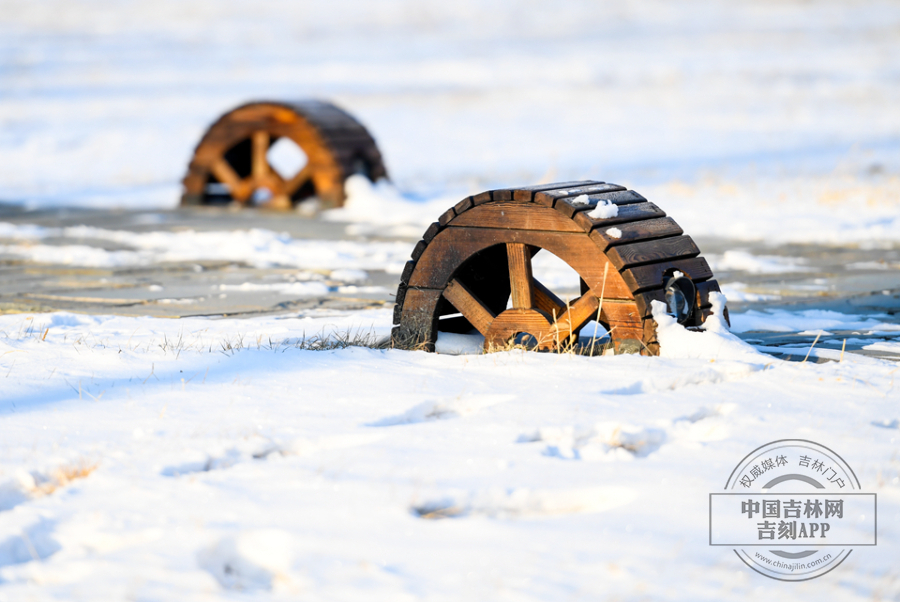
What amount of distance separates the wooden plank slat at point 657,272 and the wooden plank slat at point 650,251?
26 millimetres

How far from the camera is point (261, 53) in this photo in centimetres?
3759

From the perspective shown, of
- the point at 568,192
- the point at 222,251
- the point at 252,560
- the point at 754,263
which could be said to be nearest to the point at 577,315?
the point at 568,192

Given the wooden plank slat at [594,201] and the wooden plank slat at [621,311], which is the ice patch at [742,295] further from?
the wooden plank slat at [621,311]

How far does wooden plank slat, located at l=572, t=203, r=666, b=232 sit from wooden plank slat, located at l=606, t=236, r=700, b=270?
14 cm

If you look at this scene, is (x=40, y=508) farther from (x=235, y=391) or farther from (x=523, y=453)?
(x=523, y=453)

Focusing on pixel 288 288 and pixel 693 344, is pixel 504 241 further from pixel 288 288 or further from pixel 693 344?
pixel 288 288

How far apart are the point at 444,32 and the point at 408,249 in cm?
3391

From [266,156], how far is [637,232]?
28.6 ft

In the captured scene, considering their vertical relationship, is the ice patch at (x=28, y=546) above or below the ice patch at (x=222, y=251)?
below

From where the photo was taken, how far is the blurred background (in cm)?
1681

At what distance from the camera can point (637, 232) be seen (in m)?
4.57

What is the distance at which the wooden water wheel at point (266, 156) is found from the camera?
12086 millimetres

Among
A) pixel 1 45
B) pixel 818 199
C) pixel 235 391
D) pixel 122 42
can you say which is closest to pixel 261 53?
pixel 122 42

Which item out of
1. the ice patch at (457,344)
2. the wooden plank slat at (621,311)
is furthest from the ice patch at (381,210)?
the wooden plank slat at (621,311)
